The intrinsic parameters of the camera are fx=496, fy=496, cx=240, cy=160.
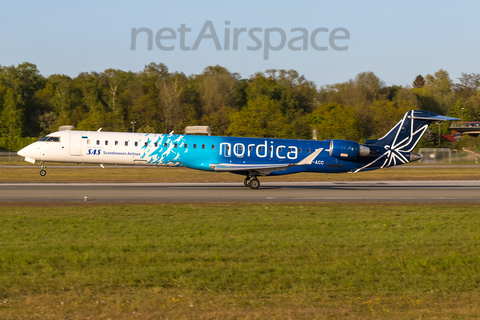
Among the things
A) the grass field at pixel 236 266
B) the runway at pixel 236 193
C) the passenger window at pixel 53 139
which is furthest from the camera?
the passenger window at pixel 53 139

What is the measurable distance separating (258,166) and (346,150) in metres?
5.64

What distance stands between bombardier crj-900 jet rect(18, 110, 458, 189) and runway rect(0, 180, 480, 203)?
140 centimetres

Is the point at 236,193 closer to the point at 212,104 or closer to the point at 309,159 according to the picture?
the point at 309,159

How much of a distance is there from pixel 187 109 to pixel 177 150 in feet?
233

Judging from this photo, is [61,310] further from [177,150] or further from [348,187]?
[348,187]

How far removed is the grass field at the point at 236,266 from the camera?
7.77m

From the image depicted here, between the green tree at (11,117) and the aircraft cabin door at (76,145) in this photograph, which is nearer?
the aircraft cabin door at (76,145)

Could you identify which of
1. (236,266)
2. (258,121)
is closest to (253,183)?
(236,266)

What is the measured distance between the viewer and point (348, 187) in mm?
31641

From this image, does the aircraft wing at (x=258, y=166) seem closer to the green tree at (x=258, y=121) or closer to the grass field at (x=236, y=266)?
the grass field at (x=236, y=266)

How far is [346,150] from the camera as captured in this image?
3002 centimetres

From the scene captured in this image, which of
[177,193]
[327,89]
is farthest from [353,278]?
[327,89]

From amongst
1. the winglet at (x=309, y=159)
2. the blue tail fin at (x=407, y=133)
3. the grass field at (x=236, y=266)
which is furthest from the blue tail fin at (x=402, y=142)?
the grass field at (x=236, y=266)

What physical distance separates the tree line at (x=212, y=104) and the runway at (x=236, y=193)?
4961 cm
